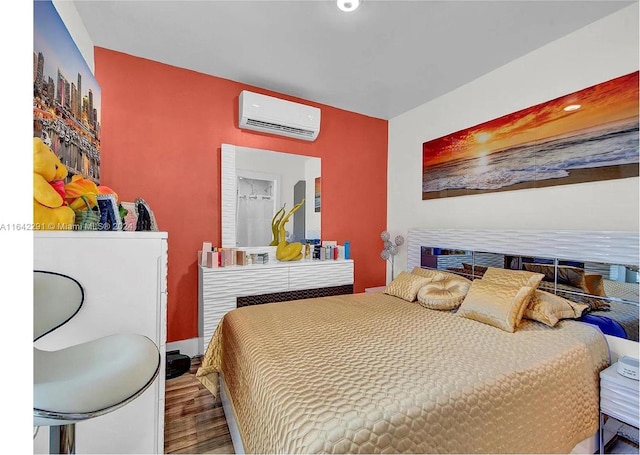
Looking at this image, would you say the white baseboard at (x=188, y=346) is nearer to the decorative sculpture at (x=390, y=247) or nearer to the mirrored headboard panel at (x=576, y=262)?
the decorative sculpture at (x=390, y=247)

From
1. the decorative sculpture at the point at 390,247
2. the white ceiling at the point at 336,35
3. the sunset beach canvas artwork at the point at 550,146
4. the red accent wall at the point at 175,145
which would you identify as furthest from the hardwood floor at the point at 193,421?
the sunset beach canvas artwork at the point at 550,146

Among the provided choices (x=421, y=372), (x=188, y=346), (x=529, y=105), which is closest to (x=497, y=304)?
(x=421, y=372)

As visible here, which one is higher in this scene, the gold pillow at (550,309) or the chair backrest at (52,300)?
the chair backrest at (52,300)

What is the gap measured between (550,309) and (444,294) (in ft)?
2.11

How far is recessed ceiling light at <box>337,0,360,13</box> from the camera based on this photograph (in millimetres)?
1771

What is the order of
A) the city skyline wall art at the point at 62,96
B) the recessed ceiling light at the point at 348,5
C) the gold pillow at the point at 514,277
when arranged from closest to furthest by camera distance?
1. the city skyline wall art at the point at 62,96
2. the recessed ceiling light at the point at 348,5
3. the gold pillow at the point at 514,277

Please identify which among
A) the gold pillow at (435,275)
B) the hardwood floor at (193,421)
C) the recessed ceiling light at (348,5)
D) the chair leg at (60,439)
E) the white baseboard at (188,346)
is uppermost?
the recessed ceiling light at (348,5)

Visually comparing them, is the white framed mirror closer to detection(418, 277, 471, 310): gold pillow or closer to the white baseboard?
the white baseboard

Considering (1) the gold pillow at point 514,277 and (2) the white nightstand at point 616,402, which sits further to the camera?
(1) the gold pillow at point 514,277

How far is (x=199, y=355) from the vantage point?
2.67 metres

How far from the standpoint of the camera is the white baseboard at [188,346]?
2.60 metres

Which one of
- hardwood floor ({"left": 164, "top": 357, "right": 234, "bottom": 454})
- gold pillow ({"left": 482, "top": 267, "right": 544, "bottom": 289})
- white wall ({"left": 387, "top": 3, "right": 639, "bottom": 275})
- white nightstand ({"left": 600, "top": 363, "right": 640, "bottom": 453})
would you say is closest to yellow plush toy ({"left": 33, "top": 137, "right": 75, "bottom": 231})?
hardwood floor ({"left": 164, "top": 357, "right": 234, "bottom": 454})

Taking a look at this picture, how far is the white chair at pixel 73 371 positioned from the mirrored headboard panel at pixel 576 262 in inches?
98.9

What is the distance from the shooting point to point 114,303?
120 cm
